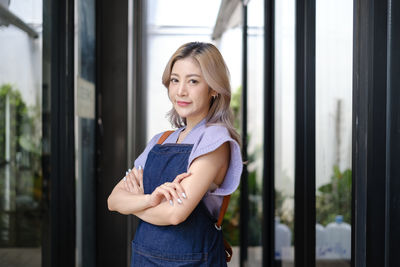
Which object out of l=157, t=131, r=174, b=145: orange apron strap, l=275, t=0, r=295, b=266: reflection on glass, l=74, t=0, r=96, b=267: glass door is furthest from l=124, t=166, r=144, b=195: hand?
l=275, t=0, r=295, b=266: reflection on glass

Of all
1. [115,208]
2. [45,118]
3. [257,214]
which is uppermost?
[45,118]

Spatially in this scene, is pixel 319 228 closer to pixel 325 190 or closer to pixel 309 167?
pixel 325 190

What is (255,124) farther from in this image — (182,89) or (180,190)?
(180,190)

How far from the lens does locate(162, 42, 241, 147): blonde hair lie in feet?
3.45

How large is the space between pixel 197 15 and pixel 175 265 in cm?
205

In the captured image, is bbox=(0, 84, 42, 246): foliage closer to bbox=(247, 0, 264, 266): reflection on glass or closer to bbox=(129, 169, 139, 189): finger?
bbox=(129, 169, 139, 189): finger

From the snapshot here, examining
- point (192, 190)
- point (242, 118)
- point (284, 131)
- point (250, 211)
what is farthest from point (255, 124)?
point (192, 190)

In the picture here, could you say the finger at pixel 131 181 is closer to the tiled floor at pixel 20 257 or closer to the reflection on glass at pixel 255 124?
the tiled floor at pixel 20 257

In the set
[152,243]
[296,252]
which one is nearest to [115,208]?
[152,243]

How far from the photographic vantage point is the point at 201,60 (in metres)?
1.05

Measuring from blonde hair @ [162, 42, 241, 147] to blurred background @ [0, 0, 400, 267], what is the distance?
357 mm

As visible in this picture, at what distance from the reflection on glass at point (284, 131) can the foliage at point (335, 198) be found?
0.45 meters

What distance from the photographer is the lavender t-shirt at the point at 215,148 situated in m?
1.01

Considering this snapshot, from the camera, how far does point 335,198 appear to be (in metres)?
1.30
